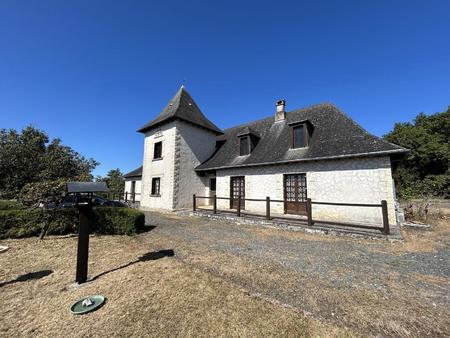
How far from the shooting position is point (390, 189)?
7.53 metres

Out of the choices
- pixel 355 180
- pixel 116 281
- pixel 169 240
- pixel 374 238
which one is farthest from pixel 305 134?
pixel 116 281

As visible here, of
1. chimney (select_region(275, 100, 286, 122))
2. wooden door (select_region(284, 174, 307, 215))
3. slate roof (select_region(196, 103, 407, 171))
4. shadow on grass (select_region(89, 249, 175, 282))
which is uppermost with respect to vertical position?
chimney (select_region(275, 100, 286, 122))

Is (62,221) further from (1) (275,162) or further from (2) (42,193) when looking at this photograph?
(1) (275,162)

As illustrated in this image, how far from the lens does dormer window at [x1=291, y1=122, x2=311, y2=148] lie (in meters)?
10.4

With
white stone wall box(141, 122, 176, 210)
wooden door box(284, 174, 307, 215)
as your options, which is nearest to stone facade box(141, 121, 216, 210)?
white stone wall box(141, 122, 176, 210)

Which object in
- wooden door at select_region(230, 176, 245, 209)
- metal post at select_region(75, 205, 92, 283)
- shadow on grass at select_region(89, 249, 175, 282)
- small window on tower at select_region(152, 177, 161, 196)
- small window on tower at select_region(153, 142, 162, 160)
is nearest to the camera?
metal post at select_region(75, 205, 92, 283)

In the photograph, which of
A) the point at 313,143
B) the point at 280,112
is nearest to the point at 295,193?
the point at 313,143

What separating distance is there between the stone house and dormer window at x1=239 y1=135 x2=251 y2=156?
0.21ft

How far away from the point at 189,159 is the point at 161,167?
2.00m

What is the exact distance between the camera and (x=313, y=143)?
33.2 feet

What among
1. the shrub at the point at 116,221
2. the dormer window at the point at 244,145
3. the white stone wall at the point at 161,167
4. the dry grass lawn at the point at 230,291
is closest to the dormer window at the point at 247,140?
the dormer window at the point at 244,145

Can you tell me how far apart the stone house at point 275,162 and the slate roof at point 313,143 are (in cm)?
3

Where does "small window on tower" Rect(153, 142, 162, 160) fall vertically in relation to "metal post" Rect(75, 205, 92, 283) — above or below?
above

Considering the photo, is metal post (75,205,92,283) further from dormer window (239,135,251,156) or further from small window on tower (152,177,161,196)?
small window on tower (152,177,161,196)
